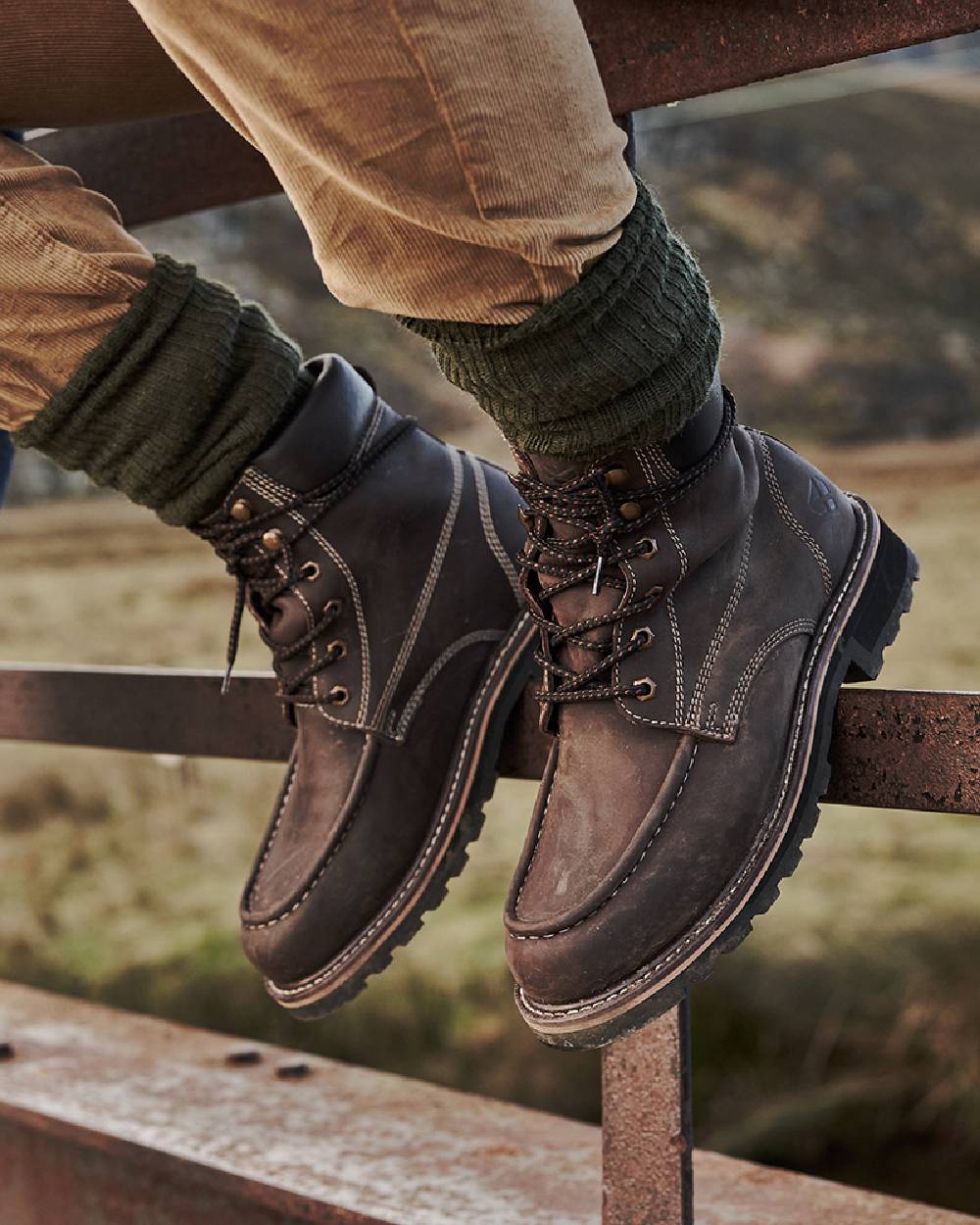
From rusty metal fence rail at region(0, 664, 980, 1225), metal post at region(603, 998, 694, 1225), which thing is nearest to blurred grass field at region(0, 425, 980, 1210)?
rusty metal fence rail at region(0, 664, 980, 1225)

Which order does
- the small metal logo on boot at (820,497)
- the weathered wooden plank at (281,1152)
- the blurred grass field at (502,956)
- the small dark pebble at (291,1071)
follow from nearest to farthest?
the small metal logo on boot at (820,497), the weathered wooden plank at (281,1152), the small dark pebble at (291,1071), the blurred grass field at (502,956)

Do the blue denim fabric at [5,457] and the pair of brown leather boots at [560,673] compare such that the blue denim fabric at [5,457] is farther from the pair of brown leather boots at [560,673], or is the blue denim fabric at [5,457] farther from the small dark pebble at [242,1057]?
the small dark pebble at [242,1057]

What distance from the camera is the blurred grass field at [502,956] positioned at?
1.57 metres

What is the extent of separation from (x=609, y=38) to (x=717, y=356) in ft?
0.88

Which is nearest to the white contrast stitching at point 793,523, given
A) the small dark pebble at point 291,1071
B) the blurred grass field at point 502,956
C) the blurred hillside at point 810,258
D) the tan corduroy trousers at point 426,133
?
the tan corduroy trousers at point 426,133

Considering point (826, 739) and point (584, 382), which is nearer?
point (584, 382)

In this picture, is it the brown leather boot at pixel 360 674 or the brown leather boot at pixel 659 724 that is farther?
the brown leather boot at pixel 360 674

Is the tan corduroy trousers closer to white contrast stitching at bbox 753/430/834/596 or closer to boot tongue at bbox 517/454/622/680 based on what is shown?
boot tongue at bbox 517/454/622/680

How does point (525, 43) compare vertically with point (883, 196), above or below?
above

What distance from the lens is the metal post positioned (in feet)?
2.76

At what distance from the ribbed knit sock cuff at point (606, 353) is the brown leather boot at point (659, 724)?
0.20 feet

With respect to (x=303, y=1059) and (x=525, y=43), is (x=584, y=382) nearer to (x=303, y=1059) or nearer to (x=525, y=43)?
(x=525, y=43)

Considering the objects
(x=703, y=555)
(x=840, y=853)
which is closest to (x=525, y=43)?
(x=703, y=555)

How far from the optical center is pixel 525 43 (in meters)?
0.51
